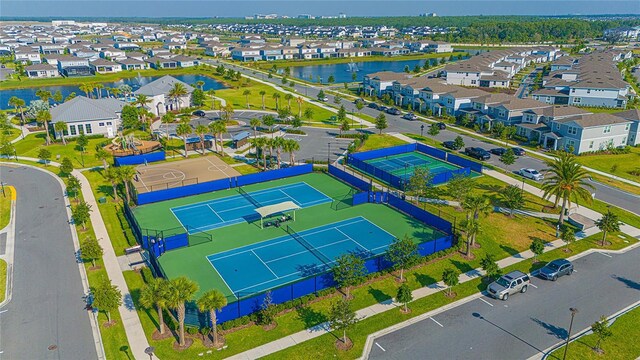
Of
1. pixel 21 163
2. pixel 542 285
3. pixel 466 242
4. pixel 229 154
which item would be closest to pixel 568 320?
pixel 542 285

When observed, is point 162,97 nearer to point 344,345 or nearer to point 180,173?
point 180,173

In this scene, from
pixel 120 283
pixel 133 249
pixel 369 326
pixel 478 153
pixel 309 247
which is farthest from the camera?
pixel 478 153

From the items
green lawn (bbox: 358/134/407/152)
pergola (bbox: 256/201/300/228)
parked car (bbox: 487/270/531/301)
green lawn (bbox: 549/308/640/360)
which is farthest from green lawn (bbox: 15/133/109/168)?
green lawn (bbox: 549/308/640/360)

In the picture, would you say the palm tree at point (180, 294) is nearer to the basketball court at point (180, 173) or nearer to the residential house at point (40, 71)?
the basketball court at point (180, 173)

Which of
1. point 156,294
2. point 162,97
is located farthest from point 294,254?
point 162,97

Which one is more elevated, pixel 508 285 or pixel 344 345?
pixel 508 285

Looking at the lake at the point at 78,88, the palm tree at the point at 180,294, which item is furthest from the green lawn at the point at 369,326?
the lake at the point at 78,88

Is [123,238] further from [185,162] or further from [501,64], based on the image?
[501,64]
